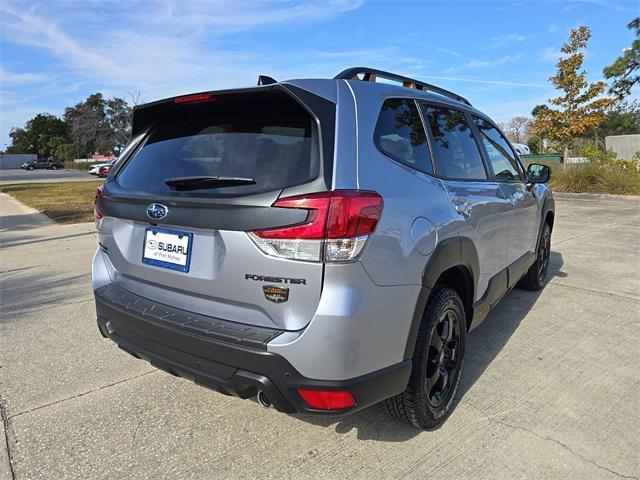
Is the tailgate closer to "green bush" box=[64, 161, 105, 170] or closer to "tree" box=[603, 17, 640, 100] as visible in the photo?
"tree" box=[603, 17, 640, 100]

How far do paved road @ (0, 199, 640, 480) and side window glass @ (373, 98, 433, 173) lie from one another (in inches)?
57.3

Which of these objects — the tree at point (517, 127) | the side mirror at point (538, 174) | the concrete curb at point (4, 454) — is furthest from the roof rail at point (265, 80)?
the tree at point (517, 127)

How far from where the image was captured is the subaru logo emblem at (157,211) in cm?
218

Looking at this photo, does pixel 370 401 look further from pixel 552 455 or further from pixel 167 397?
pixel 167 397

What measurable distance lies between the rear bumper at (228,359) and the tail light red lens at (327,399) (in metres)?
0.02

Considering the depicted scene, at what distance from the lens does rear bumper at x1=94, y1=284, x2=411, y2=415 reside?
188 cm

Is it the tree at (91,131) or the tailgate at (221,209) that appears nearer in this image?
the tailgate at (221,209)

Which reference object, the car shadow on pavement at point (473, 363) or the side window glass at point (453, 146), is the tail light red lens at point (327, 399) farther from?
the side window glass at point (453, 146)

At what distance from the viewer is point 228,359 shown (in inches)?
76.6

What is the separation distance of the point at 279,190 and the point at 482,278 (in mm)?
1777

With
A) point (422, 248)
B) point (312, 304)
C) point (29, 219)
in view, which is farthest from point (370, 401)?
point (29, 219)

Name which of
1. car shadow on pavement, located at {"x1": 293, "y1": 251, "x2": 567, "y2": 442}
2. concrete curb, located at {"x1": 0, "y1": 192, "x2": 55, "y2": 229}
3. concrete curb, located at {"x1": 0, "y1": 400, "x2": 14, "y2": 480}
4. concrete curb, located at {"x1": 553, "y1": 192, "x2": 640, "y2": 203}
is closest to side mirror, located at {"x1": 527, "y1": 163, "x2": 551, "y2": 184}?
car shadow on pavement, located at {"x1": 293, "y1": 251, "x2": 567, "y2": 442}

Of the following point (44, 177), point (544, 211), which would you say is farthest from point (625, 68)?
point (44, 177)

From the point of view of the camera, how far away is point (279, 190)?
1888 mm
